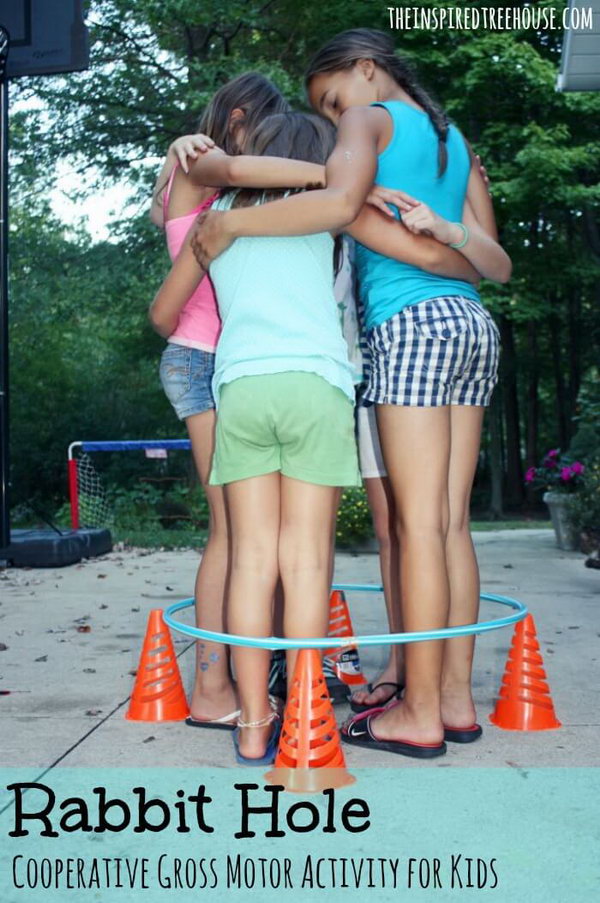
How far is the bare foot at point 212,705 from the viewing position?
2.94 m

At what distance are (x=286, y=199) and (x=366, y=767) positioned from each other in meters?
1.45

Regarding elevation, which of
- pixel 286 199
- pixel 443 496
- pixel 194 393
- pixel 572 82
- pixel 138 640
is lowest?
pixel 138 640

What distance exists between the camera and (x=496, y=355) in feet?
9.03

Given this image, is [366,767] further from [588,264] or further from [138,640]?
[588,264]

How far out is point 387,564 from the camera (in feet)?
10.1

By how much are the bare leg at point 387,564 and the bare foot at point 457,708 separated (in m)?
0.30

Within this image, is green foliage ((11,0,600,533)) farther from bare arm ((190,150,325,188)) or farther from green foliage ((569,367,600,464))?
bare arm ((190,150,325,188))

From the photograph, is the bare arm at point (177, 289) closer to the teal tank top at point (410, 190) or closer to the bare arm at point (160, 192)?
the bare arm at point (160, 192)

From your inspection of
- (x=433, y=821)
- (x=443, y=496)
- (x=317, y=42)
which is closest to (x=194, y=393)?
(x=443, y=496)

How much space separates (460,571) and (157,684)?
1.02 metres

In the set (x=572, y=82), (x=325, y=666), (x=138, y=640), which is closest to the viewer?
(x=325, y=666)

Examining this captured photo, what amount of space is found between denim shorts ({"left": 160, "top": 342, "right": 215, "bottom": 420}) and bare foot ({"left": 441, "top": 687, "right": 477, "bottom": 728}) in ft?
3.59

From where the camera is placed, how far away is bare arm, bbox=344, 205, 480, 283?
262cm

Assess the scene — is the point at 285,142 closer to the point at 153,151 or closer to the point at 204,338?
the point at 204,338
